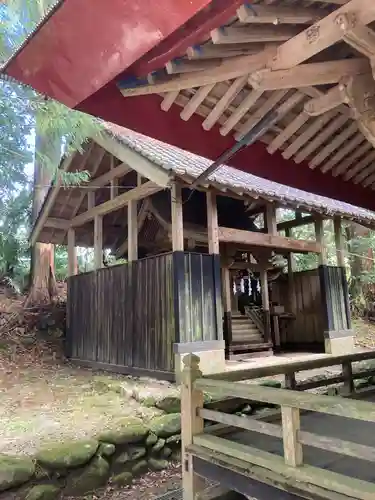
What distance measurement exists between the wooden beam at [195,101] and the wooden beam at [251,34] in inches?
17.0

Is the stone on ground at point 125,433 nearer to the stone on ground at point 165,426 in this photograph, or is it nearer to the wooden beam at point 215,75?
the stone on ground at point 165,426

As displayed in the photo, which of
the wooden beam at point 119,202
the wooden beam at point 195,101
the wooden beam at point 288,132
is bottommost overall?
the wooden beam at point 288,132

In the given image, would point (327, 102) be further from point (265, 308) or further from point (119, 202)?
point (265, 308)

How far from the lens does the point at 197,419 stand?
3633 millimetres

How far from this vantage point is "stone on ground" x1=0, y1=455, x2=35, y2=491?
13.6 feet

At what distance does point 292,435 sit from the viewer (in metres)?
2.77

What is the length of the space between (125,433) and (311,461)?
106 inches

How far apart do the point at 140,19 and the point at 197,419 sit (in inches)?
122

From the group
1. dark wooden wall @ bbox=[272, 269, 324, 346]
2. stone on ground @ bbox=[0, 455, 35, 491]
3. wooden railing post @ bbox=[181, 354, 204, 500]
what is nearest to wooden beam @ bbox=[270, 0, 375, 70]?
wooden railing post @ bbox=[181, 354, 204, 500]

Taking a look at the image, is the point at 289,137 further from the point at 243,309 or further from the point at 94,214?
the point at 243,309

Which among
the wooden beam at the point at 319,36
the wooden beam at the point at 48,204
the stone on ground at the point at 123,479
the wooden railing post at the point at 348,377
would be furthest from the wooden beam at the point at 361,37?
the wooden beam at the point at 48,204

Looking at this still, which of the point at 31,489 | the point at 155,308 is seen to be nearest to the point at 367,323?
the point at 155,308

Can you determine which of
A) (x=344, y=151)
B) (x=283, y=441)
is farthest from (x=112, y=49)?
(x=283, y=441)

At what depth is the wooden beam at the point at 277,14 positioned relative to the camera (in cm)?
195
